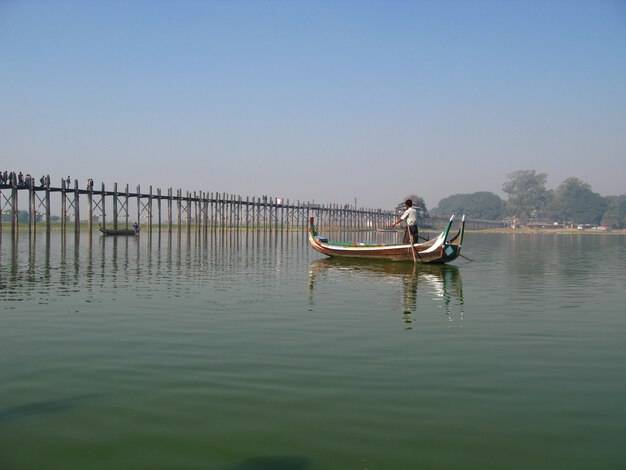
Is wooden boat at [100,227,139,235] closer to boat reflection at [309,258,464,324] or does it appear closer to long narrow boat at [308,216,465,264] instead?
boat reflection at [309,258,464,324]

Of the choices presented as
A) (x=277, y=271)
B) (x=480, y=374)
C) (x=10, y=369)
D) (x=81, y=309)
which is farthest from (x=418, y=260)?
(x=10, y=369)

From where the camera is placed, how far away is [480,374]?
7996mm

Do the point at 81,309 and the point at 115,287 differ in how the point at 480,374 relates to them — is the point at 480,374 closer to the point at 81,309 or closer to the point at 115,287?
the point at 81,309

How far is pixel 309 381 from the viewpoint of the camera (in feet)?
24.8

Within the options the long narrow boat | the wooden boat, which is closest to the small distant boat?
the wooden boat

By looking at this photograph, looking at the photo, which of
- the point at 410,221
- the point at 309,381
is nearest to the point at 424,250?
the point at 410,221

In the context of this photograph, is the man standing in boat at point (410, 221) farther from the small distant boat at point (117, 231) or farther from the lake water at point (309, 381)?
the small distant boat at point (117, 231)

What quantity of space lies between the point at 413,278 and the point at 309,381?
48.4 ft

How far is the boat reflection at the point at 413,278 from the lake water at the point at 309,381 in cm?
22

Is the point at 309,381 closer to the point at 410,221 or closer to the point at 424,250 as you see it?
the point at 410,221

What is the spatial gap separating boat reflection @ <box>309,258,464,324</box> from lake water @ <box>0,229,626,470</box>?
22cm

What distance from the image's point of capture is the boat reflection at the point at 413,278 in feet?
48.2

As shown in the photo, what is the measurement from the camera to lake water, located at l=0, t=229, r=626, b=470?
5.39m

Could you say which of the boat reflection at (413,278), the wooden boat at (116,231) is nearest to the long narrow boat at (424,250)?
the boat reflection at (413,278)
